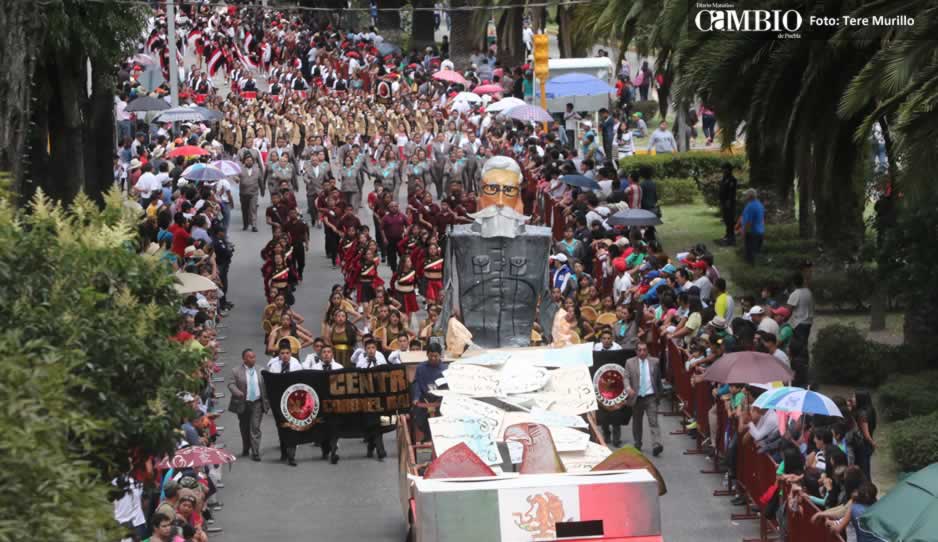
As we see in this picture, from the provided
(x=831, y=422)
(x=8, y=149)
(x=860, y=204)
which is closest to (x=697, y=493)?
(x=831, y=422)

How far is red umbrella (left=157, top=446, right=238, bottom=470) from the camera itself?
17875 millimetres

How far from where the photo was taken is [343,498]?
2059cm

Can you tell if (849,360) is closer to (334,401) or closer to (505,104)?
(334,401)

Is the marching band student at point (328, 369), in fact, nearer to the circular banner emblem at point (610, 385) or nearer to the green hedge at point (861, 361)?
the circular banner emblem at point (610, 385)

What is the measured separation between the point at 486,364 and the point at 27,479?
8818 mm

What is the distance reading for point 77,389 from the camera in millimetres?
13375

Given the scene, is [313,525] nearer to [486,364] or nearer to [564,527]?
[486,364]

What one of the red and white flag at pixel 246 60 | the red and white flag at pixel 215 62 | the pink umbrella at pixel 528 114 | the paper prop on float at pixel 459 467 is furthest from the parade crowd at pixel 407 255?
the red and white flag at pixel 246 60

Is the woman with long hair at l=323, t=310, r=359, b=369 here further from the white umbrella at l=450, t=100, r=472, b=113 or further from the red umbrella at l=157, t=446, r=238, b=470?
the white umbrella at l=450, t=100, r=472, b=113

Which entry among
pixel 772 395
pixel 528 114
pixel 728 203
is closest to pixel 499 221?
pixel 772 395

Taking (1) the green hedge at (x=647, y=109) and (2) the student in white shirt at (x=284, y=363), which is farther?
(1) the green hedge at (x=647, y=109)

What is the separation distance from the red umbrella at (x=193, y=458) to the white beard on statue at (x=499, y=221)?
15.8 feet

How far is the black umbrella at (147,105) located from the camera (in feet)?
145

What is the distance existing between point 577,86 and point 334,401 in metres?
23.1
